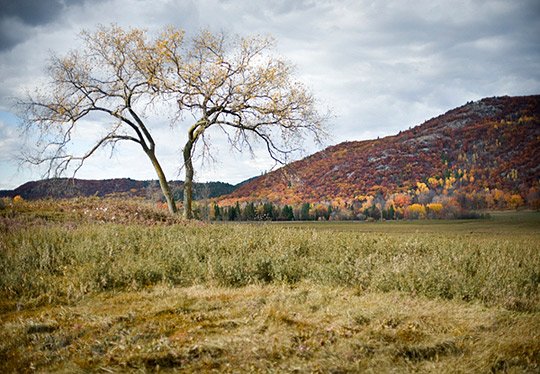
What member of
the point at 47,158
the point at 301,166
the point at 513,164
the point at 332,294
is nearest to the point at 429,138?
the point at 513,164

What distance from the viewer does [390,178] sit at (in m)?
80.0

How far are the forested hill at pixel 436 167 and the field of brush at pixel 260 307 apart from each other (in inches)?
518

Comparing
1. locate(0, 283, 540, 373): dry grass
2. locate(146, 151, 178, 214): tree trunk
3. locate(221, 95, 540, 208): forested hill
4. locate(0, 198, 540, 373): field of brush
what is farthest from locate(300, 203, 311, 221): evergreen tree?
locate(0, 283, 540, 373): dry grass

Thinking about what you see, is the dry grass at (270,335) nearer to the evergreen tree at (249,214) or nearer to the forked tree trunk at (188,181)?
the forked tree trunk at (188,181)

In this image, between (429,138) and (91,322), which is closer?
(91,322)

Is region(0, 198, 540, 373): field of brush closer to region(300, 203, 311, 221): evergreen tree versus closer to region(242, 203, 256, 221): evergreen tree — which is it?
region(242, 203, 256, 221): evergreen tree

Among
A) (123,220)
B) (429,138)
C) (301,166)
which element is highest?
(429,138)

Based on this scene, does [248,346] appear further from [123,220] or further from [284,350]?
[123,220]

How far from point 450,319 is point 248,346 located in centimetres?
309

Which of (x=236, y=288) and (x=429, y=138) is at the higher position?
(x=429, y=138)

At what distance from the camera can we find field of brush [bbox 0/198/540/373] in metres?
4.30

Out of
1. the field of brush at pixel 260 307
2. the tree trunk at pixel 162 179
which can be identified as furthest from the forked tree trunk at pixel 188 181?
the field of brush at pixel 260 307

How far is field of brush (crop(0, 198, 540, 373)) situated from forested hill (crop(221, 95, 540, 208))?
13.2m

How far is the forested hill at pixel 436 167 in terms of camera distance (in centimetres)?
5478
